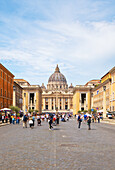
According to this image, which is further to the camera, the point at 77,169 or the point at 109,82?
the point at 109,82

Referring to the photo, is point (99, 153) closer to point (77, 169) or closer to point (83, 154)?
point (83, 154)

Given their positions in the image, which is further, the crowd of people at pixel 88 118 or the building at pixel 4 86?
the building at pixel 4 86

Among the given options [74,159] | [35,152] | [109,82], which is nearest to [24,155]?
[35,152]

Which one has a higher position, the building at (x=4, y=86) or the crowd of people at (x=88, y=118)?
the building at (x=4, y=86)

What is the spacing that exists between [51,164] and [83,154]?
2.71 m

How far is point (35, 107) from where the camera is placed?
153625mm

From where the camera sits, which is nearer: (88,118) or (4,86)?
(88,118)

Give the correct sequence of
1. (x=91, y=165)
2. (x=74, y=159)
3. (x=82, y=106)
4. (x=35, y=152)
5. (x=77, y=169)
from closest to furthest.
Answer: (x=77, y=169) < (x=91, y=165) < (x=74, y=159) < (x=35, y=152) < (x=82, y=106)

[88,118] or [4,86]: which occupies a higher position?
[4,86]

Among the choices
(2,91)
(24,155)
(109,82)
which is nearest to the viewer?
(24,155)

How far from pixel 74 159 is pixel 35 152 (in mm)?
2345

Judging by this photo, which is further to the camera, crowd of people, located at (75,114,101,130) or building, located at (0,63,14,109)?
building, located at (0,63,14,109)

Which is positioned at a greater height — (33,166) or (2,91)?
(2,91)

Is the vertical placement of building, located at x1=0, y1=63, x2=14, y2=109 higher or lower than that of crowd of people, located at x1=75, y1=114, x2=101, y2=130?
higher
